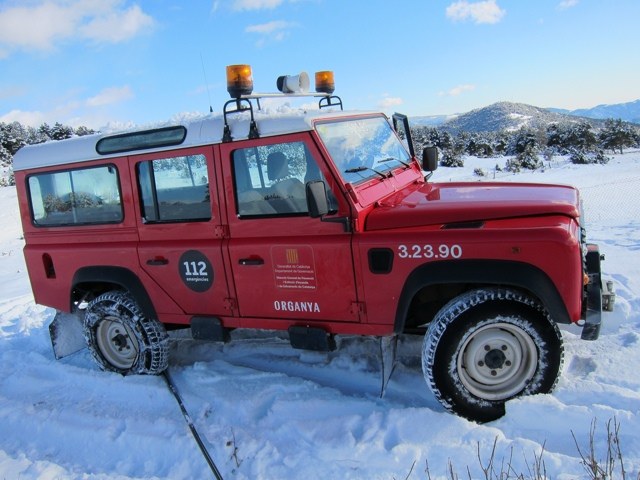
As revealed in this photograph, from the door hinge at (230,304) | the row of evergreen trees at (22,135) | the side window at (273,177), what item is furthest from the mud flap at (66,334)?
the row of evergreen trees at (22,135)

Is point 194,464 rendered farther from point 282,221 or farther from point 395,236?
point 395,236

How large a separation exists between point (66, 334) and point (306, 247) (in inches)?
111

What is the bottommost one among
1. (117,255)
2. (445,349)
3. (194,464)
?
(194,464)

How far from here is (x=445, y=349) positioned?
3.22 m

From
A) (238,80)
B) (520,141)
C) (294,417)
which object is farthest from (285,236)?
(520,141)

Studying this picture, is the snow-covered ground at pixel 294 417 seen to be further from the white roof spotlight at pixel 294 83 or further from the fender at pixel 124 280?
the white roof spotlight at pixel 294 83

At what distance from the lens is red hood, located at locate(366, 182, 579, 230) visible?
3150 mm

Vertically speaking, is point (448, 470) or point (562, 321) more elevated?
point (562, 321)

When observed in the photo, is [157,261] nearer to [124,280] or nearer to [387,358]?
[124,280]

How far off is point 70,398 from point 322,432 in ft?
7.26

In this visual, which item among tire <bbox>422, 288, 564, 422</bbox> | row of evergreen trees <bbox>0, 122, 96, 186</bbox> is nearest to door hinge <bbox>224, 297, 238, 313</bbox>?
tire <bbox>422, 288, 564, 422</bbox>

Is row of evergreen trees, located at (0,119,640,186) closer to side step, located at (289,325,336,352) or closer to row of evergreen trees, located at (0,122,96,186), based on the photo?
row of evergreen trees, located at (0,122,96,186)

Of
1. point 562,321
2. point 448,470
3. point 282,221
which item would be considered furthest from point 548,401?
point 282,221

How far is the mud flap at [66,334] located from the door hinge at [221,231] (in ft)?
6.57
